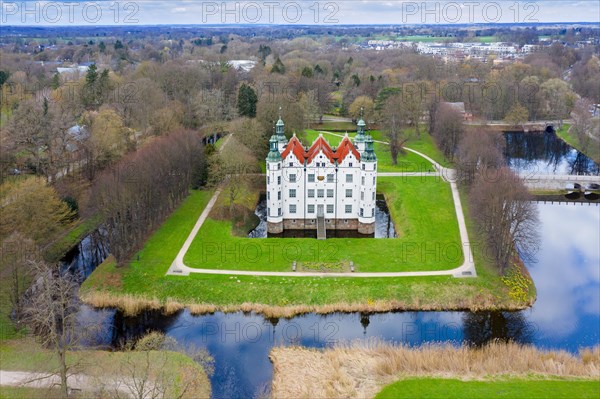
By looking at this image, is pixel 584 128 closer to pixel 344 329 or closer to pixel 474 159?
pixel 474 159

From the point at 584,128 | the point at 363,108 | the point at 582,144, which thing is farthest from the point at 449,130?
the point at 584,128

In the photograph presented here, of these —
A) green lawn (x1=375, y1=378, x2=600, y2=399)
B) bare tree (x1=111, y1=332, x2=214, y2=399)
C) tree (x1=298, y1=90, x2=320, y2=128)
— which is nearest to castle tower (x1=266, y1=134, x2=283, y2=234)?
bare tree (x1=111, y1=332, x2=214, y2=399)

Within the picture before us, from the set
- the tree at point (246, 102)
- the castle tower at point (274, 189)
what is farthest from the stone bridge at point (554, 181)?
the tree at point (246, 102)

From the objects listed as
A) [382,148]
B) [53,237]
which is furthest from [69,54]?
[53,237]

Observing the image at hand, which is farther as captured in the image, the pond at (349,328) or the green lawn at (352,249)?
the green lawn at (352,249)

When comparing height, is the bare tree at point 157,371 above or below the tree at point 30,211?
below

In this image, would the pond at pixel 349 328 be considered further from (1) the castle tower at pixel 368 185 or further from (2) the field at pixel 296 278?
(1) the castle tower at pixel 368 185
